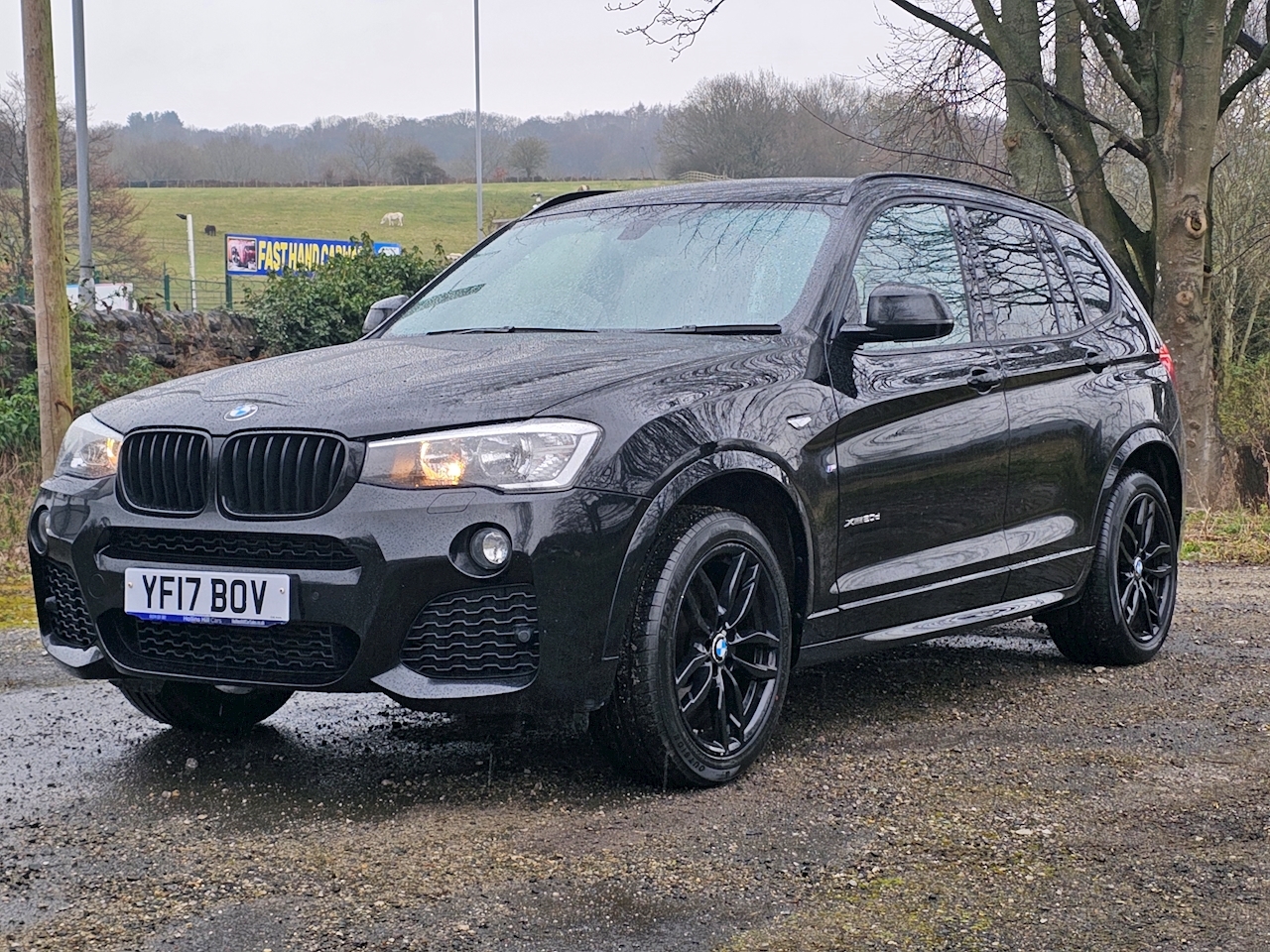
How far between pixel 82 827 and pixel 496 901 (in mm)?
1278

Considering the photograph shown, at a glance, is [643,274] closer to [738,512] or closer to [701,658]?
[738,512]

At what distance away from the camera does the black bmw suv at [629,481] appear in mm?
3914

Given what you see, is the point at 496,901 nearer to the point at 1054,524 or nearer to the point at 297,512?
the point at 297,512

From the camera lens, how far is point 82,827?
13.2ft

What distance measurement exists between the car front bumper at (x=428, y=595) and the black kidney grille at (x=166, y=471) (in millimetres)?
55

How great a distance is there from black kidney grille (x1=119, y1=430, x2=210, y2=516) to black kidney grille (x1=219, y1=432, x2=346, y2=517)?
0.28 ft

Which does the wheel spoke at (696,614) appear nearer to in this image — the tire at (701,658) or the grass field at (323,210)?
the tire at (701,658)

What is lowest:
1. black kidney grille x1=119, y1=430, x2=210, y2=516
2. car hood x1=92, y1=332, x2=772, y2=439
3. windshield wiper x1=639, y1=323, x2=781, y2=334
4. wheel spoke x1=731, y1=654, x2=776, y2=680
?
wheel spoke x1=731, y1=654, x2=776, y2=680

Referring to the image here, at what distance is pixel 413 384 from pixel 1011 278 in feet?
8.89

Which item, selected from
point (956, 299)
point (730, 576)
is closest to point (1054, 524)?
point (956, 299)

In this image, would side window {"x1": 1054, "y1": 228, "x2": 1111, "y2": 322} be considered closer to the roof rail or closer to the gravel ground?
the gravel ground

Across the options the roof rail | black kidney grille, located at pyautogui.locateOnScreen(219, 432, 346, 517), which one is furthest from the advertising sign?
black kidney grille, located at pyautogui.locateOnScreen(219, 432, 346, 517)

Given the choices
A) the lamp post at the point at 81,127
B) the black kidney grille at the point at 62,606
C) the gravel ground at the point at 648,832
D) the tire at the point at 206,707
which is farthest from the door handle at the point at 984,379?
the lamp post at the point at 81,127

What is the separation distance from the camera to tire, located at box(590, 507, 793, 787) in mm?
4125
